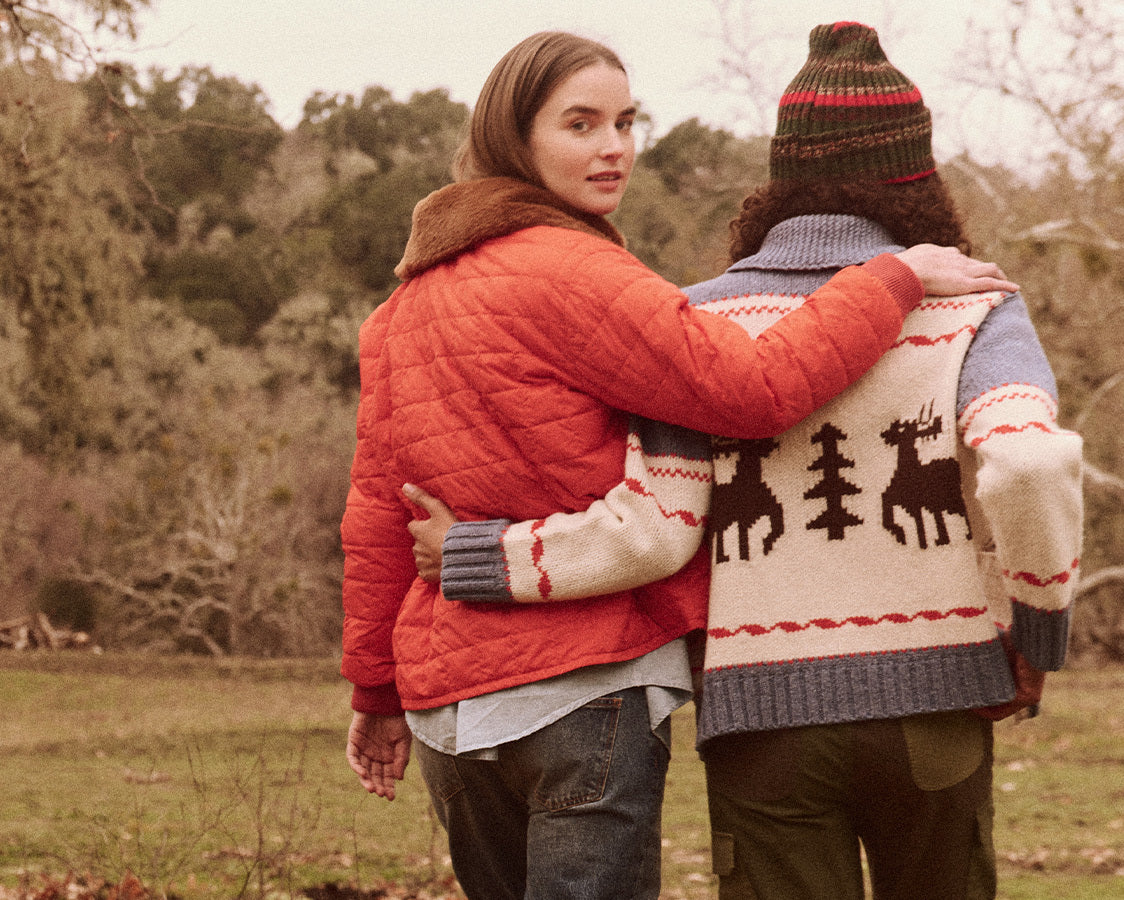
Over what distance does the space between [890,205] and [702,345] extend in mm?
419

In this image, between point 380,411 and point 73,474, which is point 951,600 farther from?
point 73,474

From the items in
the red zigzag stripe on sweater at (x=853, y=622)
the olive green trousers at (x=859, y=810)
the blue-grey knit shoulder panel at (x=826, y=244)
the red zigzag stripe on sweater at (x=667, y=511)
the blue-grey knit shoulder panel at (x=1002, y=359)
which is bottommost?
the olive green trousers at (x=859, y=810)

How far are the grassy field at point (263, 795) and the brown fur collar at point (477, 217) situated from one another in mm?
1420

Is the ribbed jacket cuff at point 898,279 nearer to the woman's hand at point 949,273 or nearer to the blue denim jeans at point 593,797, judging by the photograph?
the woman's hand at point 949,273

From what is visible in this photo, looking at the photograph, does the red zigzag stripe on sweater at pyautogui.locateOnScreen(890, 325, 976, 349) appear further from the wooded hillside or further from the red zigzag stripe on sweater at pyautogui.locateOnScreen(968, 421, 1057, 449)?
the wooded hillside

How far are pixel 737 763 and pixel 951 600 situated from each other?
0.38m

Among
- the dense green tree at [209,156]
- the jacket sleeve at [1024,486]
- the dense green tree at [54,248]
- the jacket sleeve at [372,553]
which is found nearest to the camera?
the jacket sleeve at [1024,486]

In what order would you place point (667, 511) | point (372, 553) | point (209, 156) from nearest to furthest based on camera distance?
point (667, 511)
point (372, 553)
point (209, 156)

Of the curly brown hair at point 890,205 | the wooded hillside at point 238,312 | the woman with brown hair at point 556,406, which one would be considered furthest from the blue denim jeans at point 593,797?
the wooded hillside at point 238,312

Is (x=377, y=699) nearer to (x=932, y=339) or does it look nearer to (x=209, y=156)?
(x=932, y=339)

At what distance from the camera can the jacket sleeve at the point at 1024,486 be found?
1.42 meters

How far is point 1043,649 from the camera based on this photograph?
1.52 metres

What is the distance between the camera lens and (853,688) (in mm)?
1605

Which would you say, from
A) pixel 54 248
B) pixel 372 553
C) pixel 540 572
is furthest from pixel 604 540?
pixel 54 248
